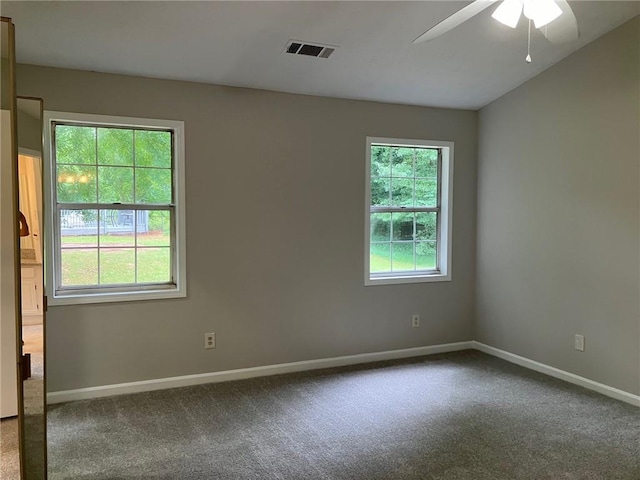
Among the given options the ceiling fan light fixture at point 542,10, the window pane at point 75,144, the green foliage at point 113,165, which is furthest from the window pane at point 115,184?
the ceiling fan light fixture at point 542,10

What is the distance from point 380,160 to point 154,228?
2033mm

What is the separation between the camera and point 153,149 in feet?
12.0

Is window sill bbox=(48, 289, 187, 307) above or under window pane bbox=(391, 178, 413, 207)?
under

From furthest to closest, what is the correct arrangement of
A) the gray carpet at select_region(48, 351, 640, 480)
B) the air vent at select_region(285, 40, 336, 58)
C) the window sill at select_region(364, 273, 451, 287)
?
1. the window sill at select_region(364, 273, 451, 287)
2. the air vent at select_region(285, 40, 336, 58)
3. the gray carpet at select_region(48, 351, 640, 480)

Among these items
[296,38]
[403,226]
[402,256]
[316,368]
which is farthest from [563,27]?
[316,368]

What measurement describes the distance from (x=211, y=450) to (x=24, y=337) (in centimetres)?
120

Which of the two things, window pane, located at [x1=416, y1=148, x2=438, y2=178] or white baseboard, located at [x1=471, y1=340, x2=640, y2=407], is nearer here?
white baseboard, located at [x1=471, y1=340, x2=640, y2=407]

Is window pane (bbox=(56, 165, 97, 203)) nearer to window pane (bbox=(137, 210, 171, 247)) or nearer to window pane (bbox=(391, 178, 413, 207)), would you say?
window pane (bbox=(137, 210, 171, 247))

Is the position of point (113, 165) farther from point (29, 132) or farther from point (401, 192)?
point (401, 192)

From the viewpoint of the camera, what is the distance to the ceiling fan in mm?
2125

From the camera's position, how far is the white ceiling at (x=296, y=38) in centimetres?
281

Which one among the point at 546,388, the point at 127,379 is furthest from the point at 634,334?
the point at 127,379

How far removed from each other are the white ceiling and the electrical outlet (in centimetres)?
193

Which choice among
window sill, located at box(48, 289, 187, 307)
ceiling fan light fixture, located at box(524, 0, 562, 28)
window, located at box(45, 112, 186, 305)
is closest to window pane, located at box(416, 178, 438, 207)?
window, located at box(45, 112, 186, 305)
